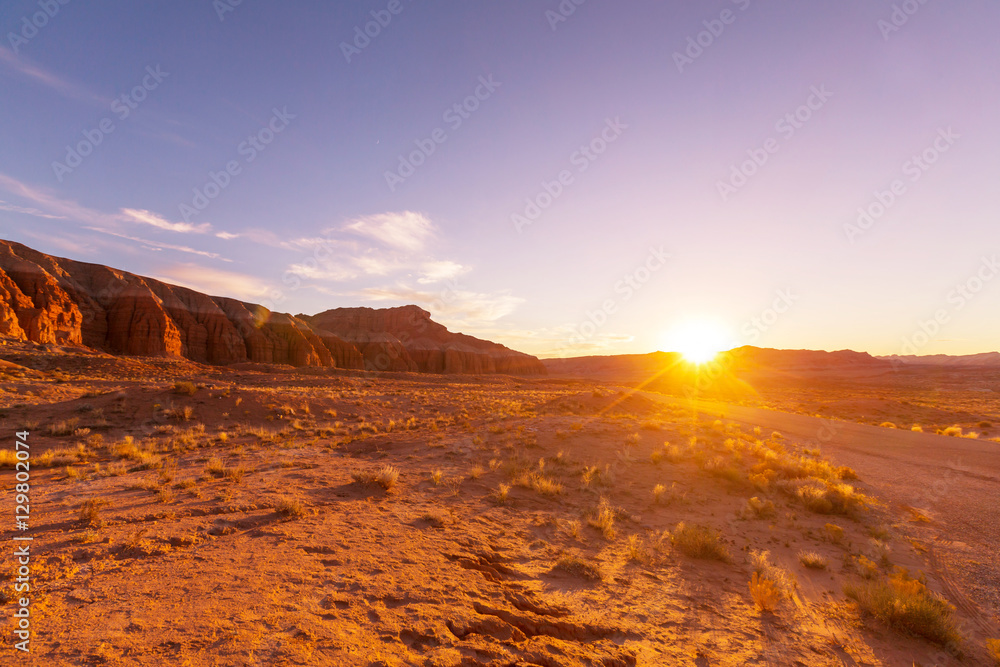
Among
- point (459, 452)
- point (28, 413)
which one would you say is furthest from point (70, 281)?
point (459, 452)

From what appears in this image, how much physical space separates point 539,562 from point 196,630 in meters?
4.79

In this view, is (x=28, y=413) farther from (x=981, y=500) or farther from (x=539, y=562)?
(x=981, y=500)

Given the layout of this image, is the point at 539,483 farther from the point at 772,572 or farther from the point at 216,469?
the point at 216,469

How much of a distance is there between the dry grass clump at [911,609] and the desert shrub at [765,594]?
45.1 inches

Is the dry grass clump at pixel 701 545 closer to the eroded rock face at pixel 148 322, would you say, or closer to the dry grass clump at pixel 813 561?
the dry grass clump at pixel 813 561

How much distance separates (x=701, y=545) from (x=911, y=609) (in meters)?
2.80

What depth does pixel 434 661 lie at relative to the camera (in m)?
4.11

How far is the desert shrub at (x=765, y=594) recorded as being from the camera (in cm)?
619

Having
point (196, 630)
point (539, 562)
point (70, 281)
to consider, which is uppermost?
point (70, 281)

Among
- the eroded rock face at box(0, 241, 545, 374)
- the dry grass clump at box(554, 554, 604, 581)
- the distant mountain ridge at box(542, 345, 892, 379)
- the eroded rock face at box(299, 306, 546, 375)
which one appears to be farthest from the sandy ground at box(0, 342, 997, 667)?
the distant mountain ridge at box(542, 345, 892, 379)

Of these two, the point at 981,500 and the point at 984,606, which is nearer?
the point at 984,606

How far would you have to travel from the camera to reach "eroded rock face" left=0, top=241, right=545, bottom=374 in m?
48.5

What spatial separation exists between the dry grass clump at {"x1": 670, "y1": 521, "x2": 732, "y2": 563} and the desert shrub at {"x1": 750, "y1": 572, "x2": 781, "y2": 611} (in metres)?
1.05

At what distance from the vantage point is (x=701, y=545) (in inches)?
307
